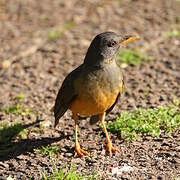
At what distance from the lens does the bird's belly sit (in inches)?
229

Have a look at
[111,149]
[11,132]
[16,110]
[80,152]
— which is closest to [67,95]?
[80,152]

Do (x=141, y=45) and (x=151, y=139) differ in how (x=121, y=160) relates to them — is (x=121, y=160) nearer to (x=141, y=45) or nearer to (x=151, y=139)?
(x=151, y=139)

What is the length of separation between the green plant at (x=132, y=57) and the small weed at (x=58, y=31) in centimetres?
205

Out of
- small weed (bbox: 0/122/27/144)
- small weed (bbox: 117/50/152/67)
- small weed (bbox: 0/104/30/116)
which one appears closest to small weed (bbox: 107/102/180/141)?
small weed (bbox: 0/122/27/144)

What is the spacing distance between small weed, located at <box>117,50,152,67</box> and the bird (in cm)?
312

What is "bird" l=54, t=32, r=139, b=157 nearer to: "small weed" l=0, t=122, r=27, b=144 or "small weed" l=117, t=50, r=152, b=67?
"small weed" l=0, t=122, r=27, b=144

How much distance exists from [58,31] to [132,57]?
2569 mm

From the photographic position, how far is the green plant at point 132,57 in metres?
9.36

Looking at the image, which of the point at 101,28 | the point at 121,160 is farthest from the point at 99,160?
the point at 101,28

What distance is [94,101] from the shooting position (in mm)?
5797

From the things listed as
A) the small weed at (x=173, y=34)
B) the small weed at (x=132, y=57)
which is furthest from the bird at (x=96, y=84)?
the small weed at (x=173, y=34)

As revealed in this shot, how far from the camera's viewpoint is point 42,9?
12.6 metres

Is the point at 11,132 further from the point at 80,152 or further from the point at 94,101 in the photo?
the point at 94,101

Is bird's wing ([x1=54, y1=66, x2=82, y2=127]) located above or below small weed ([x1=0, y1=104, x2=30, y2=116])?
above
